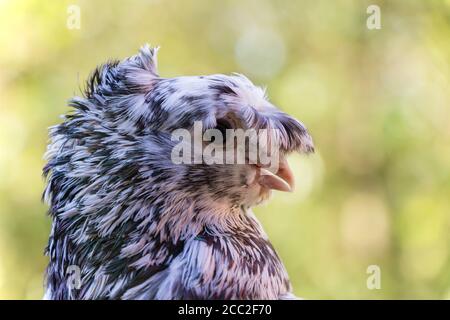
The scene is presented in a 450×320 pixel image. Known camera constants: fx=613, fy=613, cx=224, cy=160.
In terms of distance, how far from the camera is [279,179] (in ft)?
3.07

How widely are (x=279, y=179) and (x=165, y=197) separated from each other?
0.18m

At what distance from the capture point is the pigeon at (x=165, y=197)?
90cm

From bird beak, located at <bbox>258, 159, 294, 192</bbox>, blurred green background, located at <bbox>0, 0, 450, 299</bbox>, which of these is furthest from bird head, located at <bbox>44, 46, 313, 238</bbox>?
blurred green background, located at <bbox>0, 0, 450, 299</bbox>

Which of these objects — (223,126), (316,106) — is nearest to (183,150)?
(223,126)

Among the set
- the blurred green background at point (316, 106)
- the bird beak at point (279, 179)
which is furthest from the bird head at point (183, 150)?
the blurred green background at point (316, 106)

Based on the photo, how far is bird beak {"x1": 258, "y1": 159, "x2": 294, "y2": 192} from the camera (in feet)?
3.07

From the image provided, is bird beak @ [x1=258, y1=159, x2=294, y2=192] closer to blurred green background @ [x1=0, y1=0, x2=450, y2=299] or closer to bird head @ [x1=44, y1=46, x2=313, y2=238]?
bird head @ [x1=44, y1=46, x2=313, y2=238]

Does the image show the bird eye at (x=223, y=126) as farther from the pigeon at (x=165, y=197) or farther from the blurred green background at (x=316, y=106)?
the blurred green background at (x=316, y=106)

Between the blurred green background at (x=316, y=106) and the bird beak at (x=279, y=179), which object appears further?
the blurred green background at (x=316, y=106)

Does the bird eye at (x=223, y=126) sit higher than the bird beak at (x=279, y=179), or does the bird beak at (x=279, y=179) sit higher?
the bird eye at (x=223, y=126)

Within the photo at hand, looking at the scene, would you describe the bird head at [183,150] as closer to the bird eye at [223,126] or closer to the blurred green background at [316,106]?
the bird eye at [223,126]

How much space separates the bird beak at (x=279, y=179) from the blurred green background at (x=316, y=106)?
36 cm

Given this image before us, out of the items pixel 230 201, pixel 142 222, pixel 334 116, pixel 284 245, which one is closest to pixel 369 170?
pixel 334 116

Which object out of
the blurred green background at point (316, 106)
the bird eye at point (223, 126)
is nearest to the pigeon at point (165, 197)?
the bird eye at point (223, 126)
